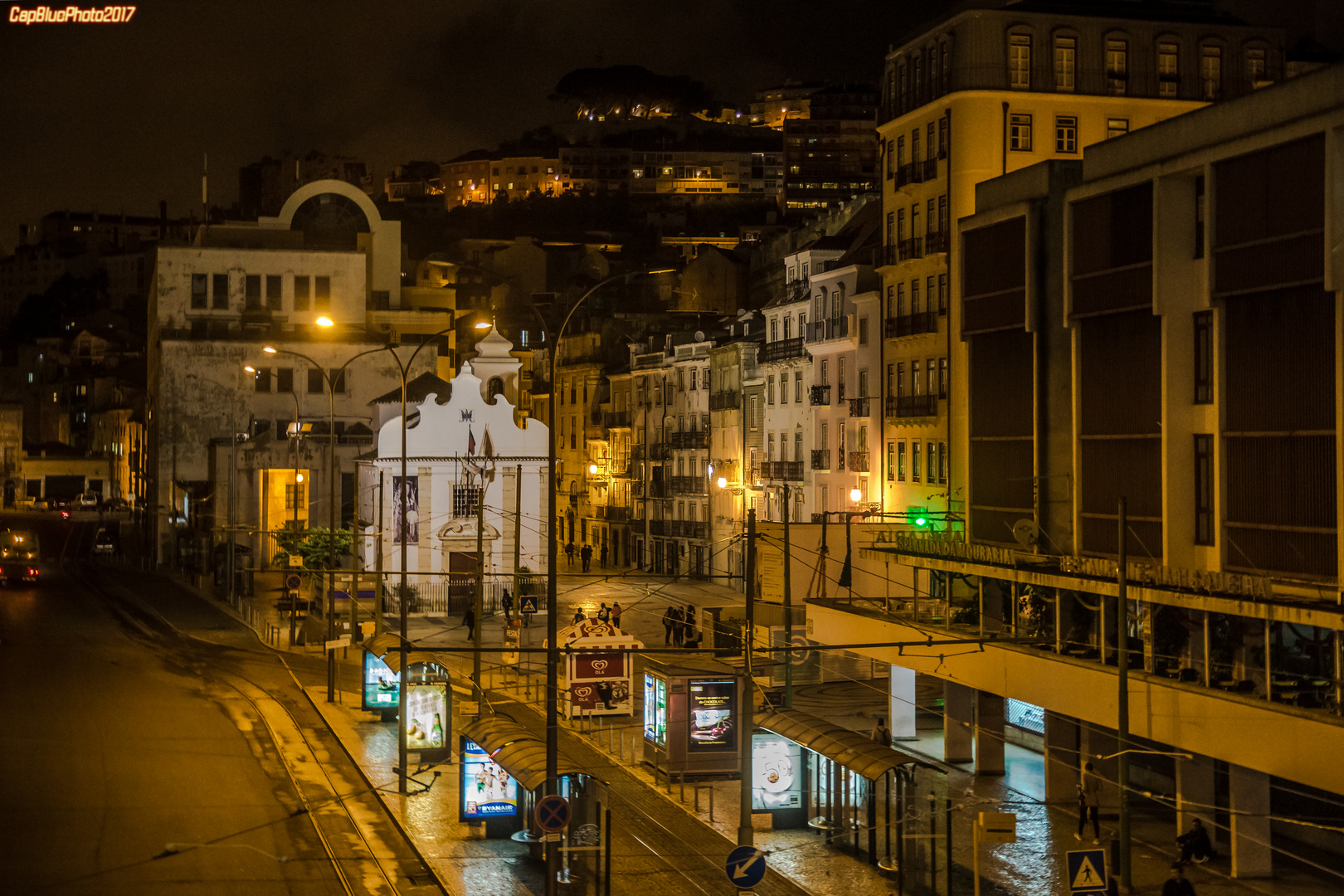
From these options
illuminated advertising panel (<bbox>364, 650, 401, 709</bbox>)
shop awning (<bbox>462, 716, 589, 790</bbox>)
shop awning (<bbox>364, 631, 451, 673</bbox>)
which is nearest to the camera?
shop awning (<bbox>462, 716, 589, 790</bbox>)

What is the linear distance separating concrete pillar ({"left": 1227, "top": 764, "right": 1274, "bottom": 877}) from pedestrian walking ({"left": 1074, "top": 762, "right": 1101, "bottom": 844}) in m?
A: 3.12

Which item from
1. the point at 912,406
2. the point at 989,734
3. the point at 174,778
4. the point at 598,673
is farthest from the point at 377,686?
the point at 912,406

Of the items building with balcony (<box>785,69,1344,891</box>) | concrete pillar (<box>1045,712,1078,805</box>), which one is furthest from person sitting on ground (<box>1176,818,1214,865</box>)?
concrete pillar (<box>1045,712,1078,805</box>)

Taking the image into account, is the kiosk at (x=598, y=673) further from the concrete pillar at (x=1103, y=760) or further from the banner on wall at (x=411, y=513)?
the banner on wall at (x=411, y=513)

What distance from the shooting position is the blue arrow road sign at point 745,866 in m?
21.3

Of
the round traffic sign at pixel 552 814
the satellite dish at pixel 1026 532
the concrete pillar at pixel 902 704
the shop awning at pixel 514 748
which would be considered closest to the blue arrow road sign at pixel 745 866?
the round traffic sign at pixel 552 814

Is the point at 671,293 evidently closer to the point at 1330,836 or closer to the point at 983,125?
the point at 983,125

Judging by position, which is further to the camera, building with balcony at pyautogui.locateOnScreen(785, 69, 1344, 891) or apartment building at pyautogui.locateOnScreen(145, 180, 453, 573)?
apartment building at pyautogui.locateOnScreen(145, 180, 453, 573)

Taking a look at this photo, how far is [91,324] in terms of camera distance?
192 meters

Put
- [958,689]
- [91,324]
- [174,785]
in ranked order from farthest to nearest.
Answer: [91,324], [958,689], [174,785]

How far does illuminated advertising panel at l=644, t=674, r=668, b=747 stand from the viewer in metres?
35.1

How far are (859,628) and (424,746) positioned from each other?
11.5m

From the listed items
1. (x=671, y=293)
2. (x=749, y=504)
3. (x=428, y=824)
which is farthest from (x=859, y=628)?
(x=671, y=293)

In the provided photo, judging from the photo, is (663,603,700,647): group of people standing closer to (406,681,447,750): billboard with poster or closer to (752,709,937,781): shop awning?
(406,681,447,750): billboard with poster
